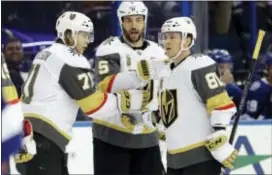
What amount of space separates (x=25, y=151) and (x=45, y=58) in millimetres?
432

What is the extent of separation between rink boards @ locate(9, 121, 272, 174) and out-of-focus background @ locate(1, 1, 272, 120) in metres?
0.33

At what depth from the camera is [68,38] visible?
425 cm

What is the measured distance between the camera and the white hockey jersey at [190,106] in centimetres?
402

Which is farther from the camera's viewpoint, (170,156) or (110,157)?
(110,157)

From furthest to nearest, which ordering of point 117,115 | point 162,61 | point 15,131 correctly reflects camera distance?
point 117,115 → point 162,61 → point 15,131

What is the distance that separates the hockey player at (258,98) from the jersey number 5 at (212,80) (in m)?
2.04

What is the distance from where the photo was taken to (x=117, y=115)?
4.58 metres

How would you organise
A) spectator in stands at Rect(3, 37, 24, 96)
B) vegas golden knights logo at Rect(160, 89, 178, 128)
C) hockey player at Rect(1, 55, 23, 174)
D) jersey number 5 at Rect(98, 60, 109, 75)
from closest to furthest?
→ hockey player at Rect(1, 55, 23, 174) → vegas golden knights logo at Rect(160, 89, 178, 128) → jersey number 5 at Rect(98, 60, 109, 75) → spectator in stands at Rect(3, 37, 24, 96)

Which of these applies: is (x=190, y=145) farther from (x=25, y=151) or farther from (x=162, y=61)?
(x=25, y=151)

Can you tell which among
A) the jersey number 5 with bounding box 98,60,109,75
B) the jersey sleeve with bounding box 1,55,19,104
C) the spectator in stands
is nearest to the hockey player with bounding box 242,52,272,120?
the spectator in stands

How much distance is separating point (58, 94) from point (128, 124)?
0.61 m

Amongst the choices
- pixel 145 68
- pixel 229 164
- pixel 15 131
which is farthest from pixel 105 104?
pixel 15 131

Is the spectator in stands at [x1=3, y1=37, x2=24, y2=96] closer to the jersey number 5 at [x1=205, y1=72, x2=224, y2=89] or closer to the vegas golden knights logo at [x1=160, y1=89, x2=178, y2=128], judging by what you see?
the vegas golden knights logo at [x1=160, y1=89, x2=178, y2=128]

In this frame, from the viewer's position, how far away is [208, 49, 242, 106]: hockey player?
19.6 ft
